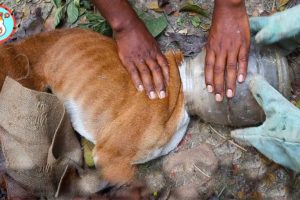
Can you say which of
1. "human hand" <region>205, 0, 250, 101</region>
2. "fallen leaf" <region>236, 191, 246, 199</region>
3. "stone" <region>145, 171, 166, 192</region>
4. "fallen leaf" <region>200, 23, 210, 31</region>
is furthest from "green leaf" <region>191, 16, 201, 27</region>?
"fallen leaf" <region>236, 191, 246, 199</region>

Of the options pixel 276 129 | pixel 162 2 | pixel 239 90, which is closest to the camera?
pixel 276 129

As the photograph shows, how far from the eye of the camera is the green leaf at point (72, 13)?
9.93 ft

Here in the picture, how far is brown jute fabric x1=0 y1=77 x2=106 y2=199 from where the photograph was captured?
93.4 inches

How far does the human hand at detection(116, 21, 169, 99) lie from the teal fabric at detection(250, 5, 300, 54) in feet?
1.75

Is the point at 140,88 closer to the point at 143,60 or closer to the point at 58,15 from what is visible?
the point at 143,60

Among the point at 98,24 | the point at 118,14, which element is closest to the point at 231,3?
the point at 118,14

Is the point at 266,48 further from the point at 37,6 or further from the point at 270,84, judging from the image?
the point at 37,6

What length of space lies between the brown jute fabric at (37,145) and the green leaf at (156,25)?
0.82 m

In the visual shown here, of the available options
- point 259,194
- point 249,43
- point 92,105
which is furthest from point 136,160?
point 249,43

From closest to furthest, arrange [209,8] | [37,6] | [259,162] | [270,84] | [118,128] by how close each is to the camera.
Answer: [270,84] → [118,128] → [259,162] → [209,8] → [37,6]

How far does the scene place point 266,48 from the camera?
2184 mm

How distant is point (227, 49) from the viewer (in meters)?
2.14

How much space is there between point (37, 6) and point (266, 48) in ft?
5.89

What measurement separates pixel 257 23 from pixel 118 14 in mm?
764
